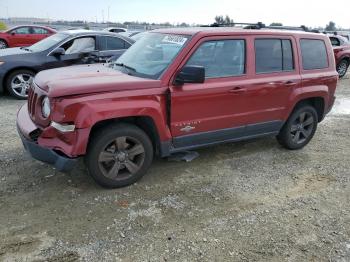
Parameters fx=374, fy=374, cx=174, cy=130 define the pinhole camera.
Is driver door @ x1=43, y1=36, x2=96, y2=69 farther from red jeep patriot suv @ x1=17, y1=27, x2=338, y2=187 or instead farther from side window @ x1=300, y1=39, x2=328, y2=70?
side window @ x1=300, y1=39, x2=328, y2=70

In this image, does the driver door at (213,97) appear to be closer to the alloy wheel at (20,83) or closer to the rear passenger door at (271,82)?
the rear passenger door at (271,82)

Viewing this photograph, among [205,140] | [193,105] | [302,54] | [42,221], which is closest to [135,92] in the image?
[193,105]

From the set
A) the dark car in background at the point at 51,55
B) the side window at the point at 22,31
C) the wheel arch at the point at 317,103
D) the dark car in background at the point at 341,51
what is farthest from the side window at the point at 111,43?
the side window at the point at 22,31

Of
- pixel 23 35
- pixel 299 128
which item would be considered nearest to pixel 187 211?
pixel 299 128

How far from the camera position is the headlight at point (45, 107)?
3903 mm

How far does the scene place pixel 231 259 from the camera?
3180 mm

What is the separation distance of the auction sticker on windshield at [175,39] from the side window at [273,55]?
1.05 meters

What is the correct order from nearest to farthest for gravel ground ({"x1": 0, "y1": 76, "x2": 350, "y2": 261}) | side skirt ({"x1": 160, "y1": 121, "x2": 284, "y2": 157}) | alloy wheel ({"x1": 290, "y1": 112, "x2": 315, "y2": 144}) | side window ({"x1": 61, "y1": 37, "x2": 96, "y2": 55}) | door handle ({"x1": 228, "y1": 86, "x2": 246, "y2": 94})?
gravel ground ({"x1": 0, "y1": 76, "x2": 350, "y2": 261})
side skirt ({"x1": 160, "y1": 121, "x2": 284, "y2": 157})
door handle ({"x1": 228, "y1": 86, "x2": 246, "y2": 94})
alloy wheel ({"x1": 290, "y1": 112, "x2": 315, "y2": 144})
side window ({"x1": 61, "y1": 37, "x2": 96, "y2": 55})

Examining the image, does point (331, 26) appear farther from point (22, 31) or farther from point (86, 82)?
point (86, 82)

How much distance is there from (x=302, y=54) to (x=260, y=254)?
3250 millimetres

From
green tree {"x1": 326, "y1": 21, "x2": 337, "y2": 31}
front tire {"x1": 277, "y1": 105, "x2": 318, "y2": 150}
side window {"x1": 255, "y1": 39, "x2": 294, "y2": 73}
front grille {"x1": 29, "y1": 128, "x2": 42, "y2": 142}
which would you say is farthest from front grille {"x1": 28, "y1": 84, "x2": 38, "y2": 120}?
green tree {"x1": 326, "y1": 21, "x2": 337, "y2": 31}

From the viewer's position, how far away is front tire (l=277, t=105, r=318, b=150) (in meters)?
5.61

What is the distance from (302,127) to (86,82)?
3494mm

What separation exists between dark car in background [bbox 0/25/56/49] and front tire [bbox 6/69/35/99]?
959cm
